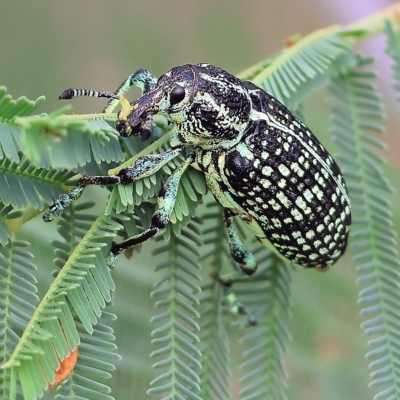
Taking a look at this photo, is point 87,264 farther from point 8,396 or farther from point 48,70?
point 48,70

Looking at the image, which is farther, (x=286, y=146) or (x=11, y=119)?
(x=286, y=146)

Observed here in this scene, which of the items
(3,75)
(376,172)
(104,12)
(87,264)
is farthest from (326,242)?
(104,12)

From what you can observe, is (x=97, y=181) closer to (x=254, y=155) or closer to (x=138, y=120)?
(x=138, y=120)

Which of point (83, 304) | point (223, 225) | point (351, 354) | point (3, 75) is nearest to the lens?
point (83, 304)

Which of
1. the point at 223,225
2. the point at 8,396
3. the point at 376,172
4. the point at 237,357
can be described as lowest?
the point at 8,396

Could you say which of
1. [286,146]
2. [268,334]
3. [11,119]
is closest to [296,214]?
[286,146]

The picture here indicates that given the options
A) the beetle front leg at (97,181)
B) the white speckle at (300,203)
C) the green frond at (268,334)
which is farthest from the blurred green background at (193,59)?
the white speckle at (300,203)
